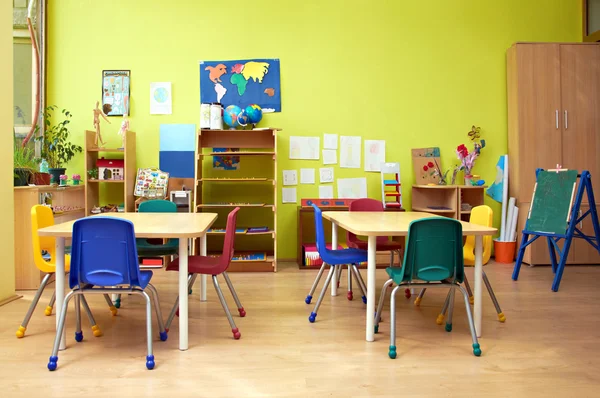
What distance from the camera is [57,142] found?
216 inches

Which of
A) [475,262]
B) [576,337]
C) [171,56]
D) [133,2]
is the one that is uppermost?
[133,2]

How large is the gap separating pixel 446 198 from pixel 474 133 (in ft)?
2.80

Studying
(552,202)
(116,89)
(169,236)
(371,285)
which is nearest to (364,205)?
(371,285)

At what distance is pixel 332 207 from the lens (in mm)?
5574

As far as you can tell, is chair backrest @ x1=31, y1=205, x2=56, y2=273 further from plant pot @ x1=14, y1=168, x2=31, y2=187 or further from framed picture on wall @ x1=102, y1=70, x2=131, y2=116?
framed picture on wall @ x1=102, y1=70, x2=131, y2=116

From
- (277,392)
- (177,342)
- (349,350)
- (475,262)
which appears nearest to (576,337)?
(475,262)

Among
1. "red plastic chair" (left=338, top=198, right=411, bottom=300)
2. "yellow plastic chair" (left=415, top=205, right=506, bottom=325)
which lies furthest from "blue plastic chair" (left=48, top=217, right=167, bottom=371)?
"yellow plastic chair" (left=415, top=205, right=506, bottom=325)

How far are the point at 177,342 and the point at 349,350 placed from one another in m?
1.03

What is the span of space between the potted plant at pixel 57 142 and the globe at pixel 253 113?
1997 mm

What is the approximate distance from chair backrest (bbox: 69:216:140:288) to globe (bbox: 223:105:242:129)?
10.2 feet

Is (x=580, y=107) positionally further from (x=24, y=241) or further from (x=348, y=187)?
(x=24, y=241)

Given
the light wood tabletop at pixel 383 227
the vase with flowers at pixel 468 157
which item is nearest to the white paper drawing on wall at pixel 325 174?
the vase with flowers at pixel 468 157

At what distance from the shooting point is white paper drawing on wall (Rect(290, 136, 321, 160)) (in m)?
5.85

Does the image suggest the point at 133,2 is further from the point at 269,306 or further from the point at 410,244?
the point at 410,244
